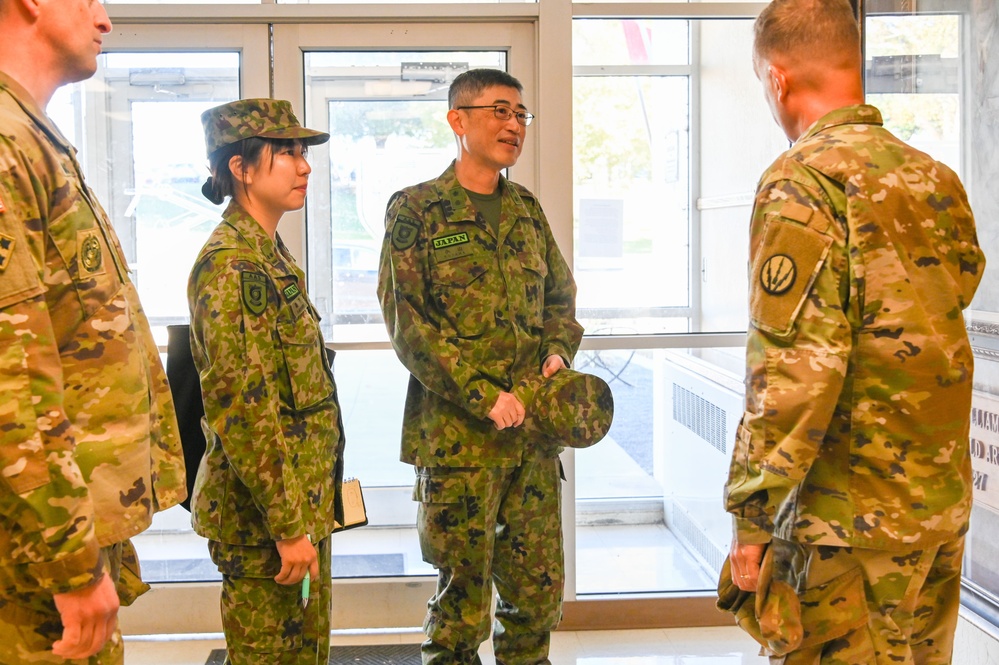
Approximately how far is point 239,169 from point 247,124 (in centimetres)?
11

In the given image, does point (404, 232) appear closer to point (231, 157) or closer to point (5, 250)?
point (231, 157)

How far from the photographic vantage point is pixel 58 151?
4.73ft

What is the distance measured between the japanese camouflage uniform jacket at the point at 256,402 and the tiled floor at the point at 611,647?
1261mm

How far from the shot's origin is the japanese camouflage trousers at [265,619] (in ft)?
6.54

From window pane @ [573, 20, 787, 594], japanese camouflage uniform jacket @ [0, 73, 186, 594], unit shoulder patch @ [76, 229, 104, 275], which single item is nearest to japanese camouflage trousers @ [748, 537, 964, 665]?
→ japanese camouflage uniform jacket @ [0, 73, 186, 594]

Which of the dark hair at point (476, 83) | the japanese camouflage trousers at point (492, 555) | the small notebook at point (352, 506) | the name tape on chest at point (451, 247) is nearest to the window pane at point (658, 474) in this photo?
the japanese camouflage trousers at point (492, 555)

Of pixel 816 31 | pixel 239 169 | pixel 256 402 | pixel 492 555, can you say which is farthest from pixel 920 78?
pixel 256 402

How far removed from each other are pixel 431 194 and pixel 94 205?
1.23 metres

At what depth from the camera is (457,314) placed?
2543 mm

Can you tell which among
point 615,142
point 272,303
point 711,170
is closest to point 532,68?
point 615,142

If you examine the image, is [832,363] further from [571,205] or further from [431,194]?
[571,205]

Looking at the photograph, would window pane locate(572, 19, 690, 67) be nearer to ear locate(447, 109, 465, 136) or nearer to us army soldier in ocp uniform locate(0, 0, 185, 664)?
ear locate(447, 109, 465, 136)

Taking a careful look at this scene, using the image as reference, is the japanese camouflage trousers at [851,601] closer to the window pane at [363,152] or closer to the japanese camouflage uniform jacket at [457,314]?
the japanese camouflage uniform jacket at [457,314]

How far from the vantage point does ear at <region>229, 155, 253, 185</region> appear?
7.05ft
